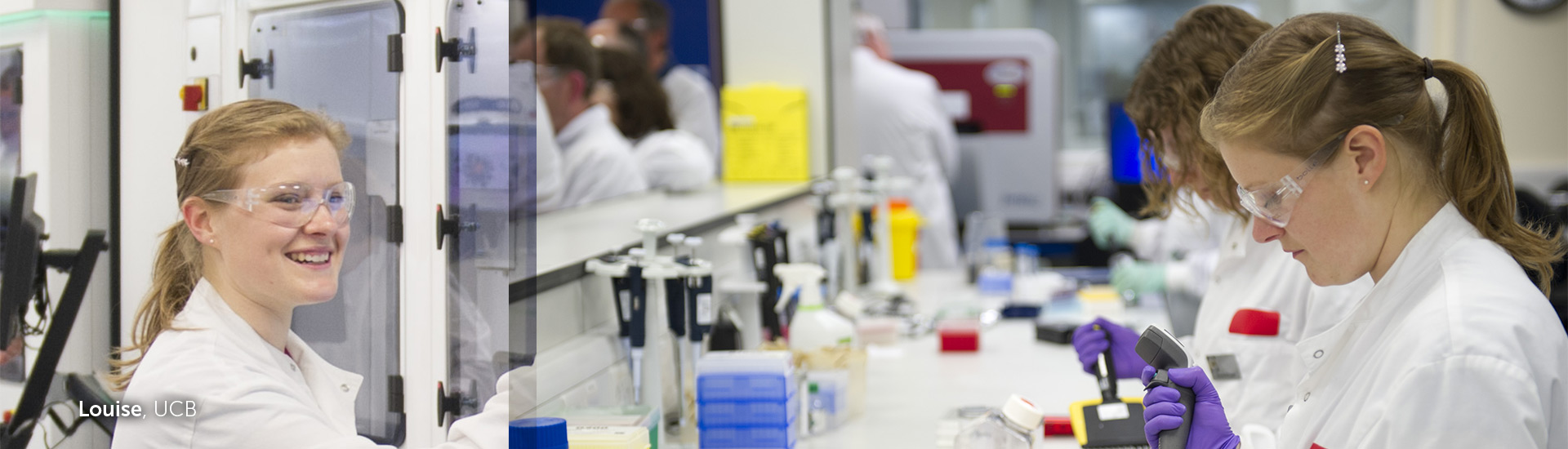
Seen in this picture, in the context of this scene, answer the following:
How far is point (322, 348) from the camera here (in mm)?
1025

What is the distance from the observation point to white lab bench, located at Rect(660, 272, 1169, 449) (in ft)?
6.43

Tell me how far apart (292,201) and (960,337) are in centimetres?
Result: 190

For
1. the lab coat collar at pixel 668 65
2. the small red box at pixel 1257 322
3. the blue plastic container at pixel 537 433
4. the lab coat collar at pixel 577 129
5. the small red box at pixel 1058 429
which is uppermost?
the lab coat collar at pixel 668 65

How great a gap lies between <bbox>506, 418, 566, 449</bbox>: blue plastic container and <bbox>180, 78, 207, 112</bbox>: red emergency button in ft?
1.38

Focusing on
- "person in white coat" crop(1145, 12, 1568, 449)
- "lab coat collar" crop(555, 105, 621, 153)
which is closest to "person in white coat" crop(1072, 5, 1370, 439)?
"person in white coat" crop(1145, 12, 1568, 449)

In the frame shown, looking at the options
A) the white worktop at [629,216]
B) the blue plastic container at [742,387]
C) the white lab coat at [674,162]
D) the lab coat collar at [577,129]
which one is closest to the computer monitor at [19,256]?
the white worktop at [629,216]

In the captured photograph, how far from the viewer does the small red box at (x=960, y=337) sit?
2654mm

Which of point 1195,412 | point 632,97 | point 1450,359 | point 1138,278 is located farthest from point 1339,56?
point 632,97

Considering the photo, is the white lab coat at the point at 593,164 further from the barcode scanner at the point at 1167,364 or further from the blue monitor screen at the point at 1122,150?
the blue monitor screen at the point at 1122,150

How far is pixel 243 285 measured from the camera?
0.98m

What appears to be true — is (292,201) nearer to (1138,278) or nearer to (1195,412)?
(1195,412)

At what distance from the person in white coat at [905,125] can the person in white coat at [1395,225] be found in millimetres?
3862

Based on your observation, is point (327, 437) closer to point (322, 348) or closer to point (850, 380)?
point (322, 348)

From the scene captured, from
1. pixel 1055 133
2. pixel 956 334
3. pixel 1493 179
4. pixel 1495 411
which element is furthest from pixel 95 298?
pixel 1055 133
